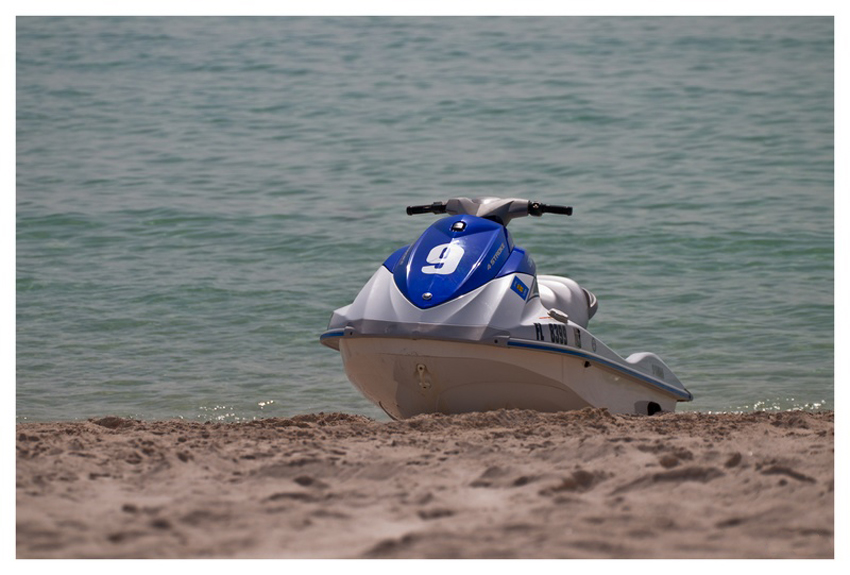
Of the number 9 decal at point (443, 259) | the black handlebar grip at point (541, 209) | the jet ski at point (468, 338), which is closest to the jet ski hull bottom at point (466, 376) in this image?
the jet ski at point (468, 338)

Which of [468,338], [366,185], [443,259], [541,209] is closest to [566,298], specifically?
[541,209]

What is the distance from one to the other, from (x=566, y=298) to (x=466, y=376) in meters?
0.79

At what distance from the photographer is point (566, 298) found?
5562 mm

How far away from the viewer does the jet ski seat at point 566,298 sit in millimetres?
5480

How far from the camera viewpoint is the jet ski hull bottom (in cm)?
498

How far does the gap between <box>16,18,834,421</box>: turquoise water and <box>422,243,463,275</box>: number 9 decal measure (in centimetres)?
182

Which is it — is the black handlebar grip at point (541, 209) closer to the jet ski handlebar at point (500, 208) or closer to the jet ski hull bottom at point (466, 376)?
the jet ski handlebar at point (500, 208)

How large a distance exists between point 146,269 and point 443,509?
22.7ft

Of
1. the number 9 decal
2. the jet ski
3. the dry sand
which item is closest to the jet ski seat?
the jet ski

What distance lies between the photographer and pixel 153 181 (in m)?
12.9

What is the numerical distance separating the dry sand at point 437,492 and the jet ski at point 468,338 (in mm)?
395

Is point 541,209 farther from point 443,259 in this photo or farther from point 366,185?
point 366,185

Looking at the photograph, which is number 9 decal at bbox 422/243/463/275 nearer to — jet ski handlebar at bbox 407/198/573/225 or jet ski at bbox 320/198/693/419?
jet ski at bbox 320/198/693/419

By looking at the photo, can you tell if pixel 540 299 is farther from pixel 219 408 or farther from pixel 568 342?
pixel 219 408
